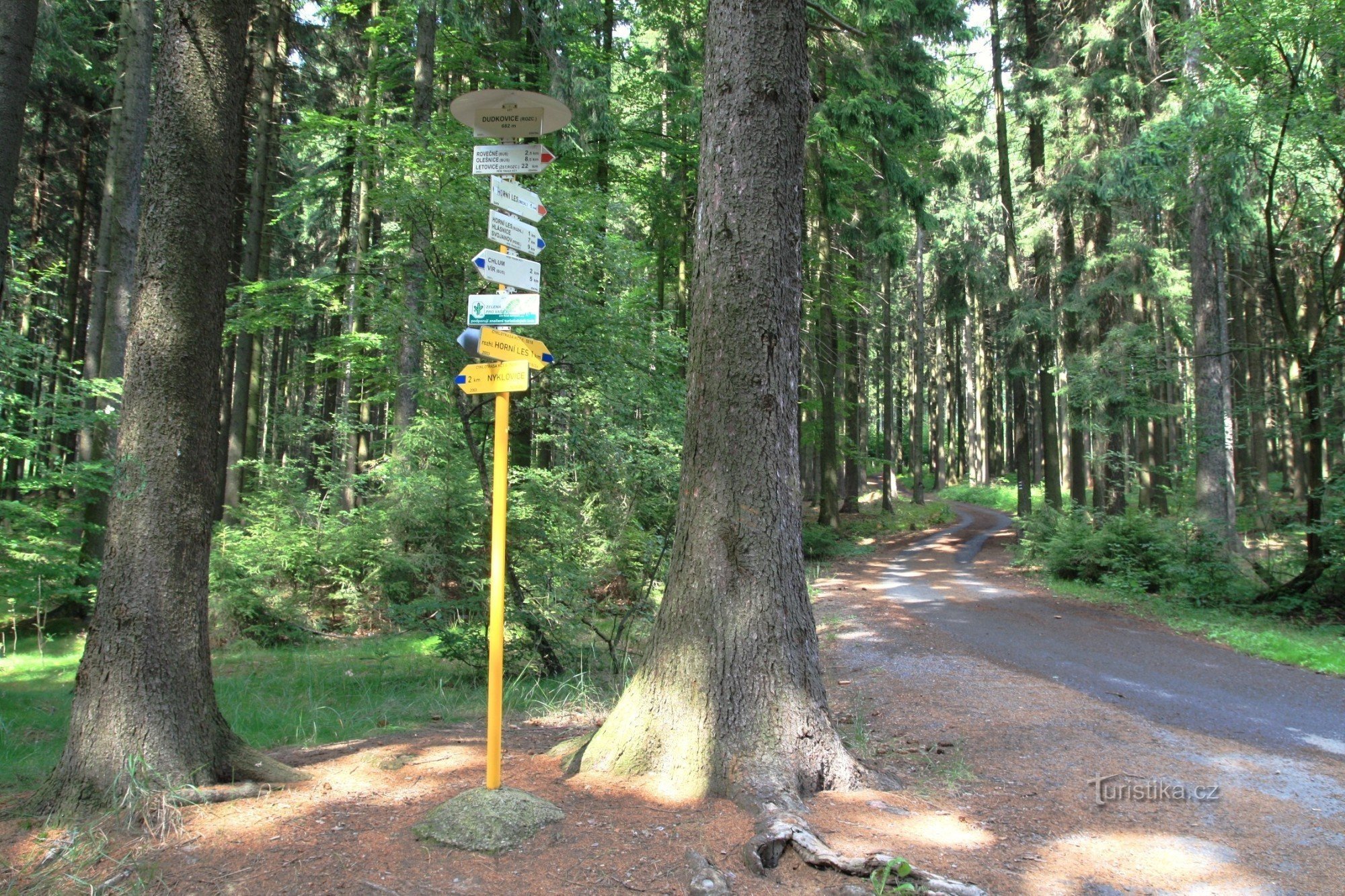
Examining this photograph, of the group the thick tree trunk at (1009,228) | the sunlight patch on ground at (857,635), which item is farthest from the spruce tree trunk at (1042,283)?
the sunlight patch on ground at (857,635)

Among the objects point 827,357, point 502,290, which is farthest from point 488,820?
point 827,357

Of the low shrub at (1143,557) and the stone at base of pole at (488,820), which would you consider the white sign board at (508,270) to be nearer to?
the stone at base of pole at (488,820)

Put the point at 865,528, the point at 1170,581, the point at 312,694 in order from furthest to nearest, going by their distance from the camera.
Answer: the point at 865,528 → the point at 1170,581 → the point at 312,694

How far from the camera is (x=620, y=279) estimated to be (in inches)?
337

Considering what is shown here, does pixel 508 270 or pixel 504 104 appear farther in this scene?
pixel 504 104

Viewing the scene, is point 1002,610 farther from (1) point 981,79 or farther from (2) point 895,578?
(1) point 981,79

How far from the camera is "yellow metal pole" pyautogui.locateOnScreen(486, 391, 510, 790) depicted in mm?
3775

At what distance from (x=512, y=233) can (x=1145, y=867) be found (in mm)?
4370

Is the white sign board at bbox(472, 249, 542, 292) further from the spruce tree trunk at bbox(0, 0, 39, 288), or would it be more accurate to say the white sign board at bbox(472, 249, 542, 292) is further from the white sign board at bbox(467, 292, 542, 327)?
the spruce tree trunk at bbox(0, 0, 39, 288)

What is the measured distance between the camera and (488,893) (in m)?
3.15

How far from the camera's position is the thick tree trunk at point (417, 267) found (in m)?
7.52

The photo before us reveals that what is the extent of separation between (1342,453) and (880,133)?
10.8m

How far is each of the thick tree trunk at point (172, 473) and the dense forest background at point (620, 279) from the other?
19cm

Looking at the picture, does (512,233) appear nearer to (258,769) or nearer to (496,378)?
(496,378)
